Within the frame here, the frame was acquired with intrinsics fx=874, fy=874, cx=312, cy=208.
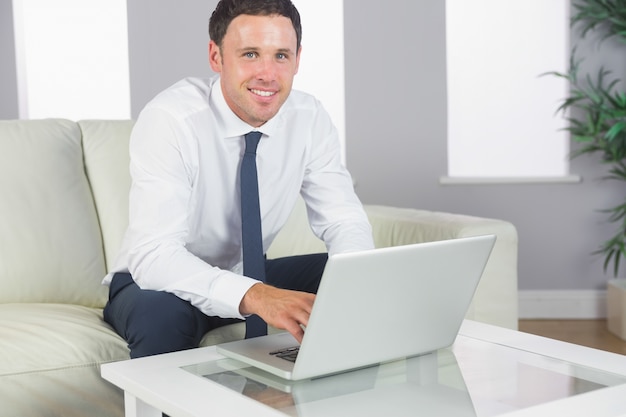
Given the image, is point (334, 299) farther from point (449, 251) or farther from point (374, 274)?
point (449, 251)

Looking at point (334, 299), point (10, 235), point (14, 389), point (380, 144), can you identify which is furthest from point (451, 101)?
point (334, 299)

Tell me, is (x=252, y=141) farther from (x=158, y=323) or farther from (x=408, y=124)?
(x=408, y=124)

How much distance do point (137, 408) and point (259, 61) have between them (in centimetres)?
82

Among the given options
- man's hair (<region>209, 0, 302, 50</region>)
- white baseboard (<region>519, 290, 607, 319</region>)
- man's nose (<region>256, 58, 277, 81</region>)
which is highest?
man's hair (<region>209, 0, 302, 50</region>)

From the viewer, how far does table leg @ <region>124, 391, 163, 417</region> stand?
52.8 inches

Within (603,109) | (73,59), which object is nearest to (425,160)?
(603,109)

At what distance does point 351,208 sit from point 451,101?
2.07m

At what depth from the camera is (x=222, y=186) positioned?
2.02m

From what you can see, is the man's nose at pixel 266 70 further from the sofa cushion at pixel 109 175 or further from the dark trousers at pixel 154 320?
the sofa cushion at pixel 109 175

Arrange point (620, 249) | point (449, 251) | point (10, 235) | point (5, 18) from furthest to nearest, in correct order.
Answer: point (5, 18) → point (620, 249) → point (10, 235) → point (449, 251)

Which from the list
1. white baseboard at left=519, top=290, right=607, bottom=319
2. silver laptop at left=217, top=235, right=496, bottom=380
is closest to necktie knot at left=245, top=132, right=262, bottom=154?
silver laptop at left=217, top=235, right=496, bottom=380

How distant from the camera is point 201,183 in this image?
6.56 feet

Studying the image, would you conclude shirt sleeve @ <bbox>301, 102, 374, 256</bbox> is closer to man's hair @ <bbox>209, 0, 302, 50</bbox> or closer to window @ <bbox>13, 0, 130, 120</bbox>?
man's hair @ <bbox>209, 0, 302, 50</bbox>

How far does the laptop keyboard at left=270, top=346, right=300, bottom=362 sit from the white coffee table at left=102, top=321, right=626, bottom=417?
0.17 feet
